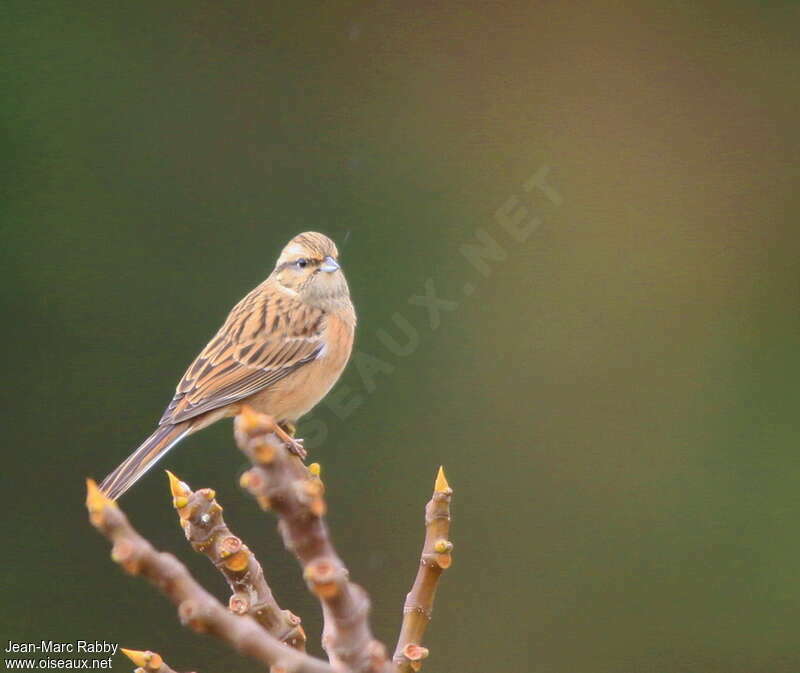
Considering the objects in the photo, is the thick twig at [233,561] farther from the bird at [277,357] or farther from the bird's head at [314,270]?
the bird's head at [314,270]

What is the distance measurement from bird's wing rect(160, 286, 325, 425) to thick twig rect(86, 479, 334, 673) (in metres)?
1.81

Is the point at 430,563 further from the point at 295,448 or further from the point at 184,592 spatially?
the point at 295,448

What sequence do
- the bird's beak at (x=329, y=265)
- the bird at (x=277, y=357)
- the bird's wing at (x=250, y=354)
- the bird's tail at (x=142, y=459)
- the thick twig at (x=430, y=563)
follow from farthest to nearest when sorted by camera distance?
the bird's beak at (x=329, y=265)
the bird's wing at (x=250, y=354)
the bird at (x=277, y=357)
the bird's tail at (x=142, y=459)
the thick twig at (x=430, y=563)

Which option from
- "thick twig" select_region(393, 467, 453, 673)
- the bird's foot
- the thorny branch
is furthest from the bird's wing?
the thorny branch

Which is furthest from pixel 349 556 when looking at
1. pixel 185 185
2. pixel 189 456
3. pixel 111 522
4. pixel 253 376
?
pixel 111 522

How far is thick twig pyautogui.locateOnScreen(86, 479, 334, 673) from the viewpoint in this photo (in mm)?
1290

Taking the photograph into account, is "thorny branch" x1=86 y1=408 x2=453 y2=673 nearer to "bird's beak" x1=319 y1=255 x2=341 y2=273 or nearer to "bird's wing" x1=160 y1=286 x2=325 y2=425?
"bird's wing" x1=160 y1=286 x2=325 y2=425

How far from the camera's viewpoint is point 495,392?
620 centimetres

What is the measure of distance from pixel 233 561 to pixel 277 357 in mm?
1480

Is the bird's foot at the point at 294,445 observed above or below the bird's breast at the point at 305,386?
below

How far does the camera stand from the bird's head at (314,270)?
3.54 meters

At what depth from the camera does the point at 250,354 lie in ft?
11.3

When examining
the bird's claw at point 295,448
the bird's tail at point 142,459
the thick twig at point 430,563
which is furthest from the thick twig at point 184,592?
the bird's claw at point 295,448

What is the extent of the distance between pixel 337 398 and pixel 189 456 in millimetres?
1209
